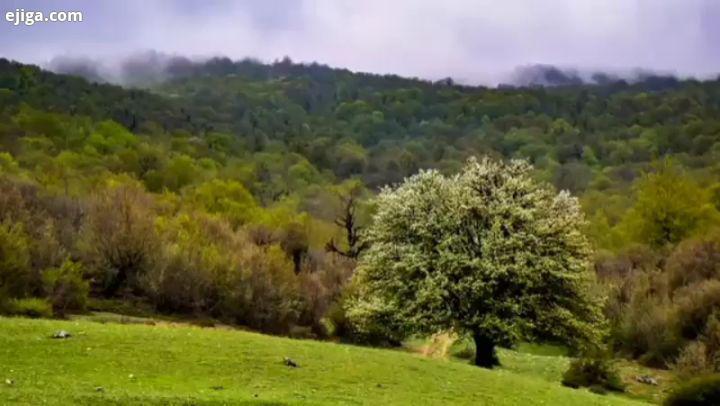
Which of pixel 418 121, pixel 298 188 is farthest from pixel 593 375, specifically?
pixel 418 121

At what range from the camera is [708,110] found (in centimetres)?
15475

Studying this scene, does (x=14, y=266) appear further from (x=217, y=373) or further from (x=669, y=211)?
(x=669, y=211)

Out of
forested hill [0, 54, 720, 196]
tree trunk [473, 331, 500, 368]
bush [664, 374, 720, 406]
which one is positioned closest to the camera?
bush [664, 374, 720, 406]

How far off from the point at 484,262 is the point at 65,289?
58.0 ft

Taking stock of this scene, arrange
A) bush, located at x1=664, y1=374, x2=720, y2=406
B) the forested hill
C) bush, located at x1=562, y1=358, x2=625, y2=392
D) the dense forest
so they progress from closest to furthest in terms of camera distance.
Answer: bush, located at x1=664, y1=374, x2=720, y2=406 → bush, located at x1=562, y1=358, x2=625, y2=392 → the dense forest → the forested hill

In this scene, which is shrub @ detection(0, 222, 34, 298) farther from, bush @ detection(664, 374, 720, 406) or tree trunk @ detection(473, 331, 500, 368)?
bush @ detection(664, 374, 720, 406)

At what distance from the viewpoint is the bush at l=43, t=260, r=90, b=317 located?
109 ft

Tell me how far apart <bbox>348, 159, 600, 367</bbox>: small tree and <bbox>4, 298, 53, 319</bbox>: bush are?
12.0m

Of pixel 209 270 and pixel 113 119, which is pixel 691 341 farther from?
pixel 113 119

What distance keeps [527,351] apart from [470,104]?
5744 inches

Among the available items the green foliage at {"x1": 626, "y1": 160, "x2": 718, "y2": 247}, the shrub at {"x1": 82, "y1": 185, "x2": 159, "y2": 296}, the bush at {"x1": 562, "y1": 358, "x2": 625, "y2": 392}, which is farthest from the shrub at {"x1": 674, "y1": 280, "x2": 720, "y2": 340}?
the shrub at {"x1": 82, "y1": 185, "x2": 159, "y2": 296}

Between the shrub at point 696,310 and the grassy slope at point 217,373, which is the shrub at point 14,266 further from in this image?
the shrub at point 696,310

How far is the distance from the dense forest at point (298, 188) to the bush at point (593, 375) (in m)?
2.74

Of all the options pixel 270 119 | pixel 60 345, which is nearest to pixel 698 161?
pixel 270 119
